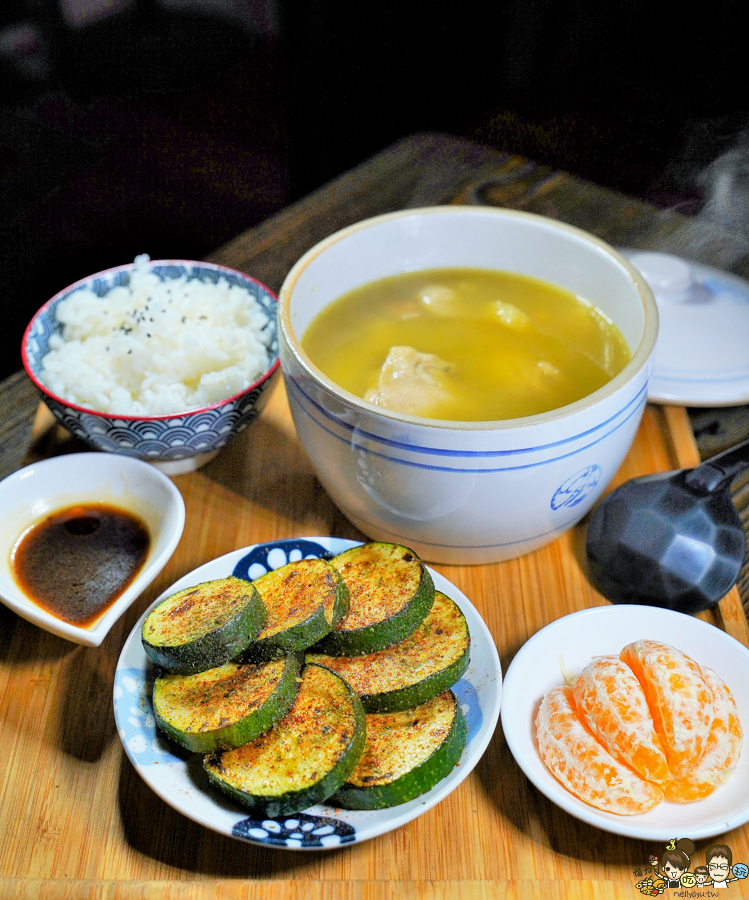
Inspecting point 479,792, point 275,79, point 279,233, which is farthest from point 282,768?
point 275,79

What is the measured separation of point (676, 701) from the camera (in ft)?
3.57

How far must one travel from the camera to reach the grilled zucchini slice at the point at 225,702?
3.44ft

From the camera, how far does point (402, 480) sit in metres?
1.25

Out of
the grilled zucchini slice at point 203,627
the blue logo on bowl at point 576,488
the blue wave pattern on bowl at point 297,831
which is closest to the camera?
the blue wave pattern on bowl at point 297,831

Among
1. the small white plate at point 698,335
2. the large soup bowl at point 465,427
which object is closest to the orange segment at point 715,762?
the large soup bowl at point 465,427

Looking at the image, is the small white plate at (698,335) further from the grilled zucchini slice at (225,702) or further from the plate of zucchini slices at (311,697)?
the grilled zucchini slice at (225,702)

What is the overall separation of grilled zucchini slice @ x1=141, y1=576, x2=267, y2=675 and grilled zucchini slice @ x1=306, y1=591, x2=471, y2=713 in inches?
4.5

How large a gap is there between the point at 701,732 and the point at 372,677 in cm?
42

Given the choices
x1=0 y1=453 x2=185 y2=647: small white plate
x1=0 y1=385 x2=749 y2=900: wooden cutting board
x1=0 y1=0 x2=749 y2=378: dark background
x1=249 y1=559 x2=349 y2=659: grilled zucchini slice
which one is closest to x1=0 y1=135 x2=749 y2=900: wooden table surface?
x1=0 y1=385 x2=749 y2=900: wooden cutting board

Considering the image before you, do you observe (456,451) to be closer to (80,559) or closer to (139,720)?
(139,720)

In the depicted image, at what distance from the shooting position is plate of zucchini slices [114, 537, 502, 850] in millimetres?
1019

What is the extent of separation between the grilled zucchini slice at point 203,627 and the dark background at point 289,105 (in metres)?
1.29

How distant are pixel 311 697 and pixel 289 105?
6.94 ft

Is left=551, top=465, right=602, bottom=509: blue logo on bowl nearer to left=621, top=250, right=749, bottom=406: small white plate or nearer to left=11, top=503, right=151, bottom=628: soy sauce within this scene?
left=621, top=250, right=749, bottom=406: small white plate
